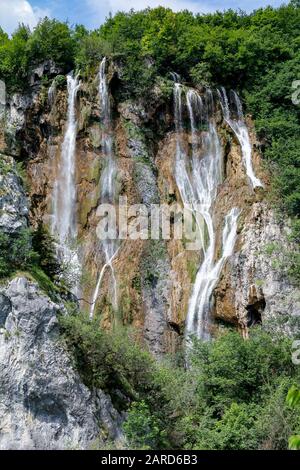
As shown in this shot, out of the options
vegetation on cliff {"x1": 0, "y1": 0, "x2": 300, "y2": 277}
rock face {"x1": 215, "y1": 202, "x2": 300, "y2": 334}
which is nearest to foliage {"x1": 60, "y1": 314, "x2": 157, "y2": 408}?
rock face {"x1": 215, "y1": 202, "x2": 300, "y2": 334}

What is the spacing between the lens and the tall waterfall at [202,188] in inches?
1033

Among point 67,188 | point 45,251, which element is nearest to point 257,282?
point 67,188

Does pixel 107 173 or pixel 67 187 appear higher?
pixel 107 173

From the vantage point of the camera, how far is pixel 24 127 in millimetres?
32094

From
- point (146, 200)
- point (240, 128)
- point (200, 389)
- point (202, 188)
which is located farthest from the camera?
point (240, 128)

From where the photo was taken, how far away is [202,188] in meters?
30.4

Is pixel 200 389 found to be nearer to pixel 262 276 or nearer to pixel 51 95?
pixel 262 276

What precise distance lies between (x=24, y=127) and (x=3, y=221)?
17062 mm

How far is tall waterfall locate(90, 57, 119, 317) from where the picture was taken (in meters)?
28.2

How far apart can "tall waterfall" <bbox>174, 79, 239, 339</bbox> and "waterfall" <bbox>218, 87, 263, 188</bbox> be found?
80 centimetres

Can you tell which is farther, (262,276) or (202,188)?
(202,188)

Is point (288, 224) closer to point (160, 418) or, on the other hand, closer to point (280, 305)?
point (280, 305)

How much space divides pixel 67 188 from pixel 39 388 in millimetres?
17172

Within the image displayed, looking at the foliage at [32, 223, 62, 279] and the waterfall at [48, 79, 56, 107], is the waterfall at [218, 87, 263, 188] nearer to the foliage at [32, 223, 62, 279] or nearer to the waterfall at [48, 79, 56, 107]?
the waterfall at [48, 79, 56, 107]
